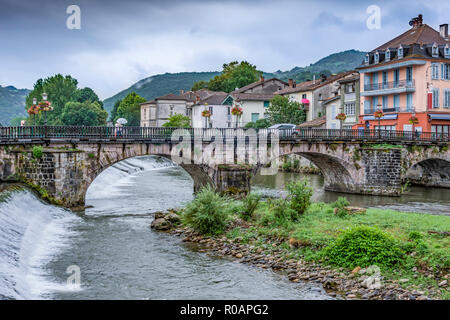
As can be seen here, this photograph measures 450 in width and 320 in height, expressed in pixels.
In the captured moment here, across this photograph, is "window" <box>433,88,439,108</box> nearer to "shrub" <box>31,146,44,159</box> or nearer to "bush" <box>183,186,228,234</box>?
"bush" <box>183,186,228,234</box>

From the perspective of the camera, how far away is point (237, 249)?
23219mm

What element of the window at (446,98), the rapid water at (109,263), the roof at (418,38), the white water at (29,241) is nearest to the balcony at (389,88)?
the window at (446,98)

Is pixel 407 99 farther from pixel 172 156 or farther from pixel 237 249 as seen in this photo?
pixel 237 249

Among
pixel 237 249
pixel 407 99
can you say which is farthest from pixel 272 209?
pixel 407 99

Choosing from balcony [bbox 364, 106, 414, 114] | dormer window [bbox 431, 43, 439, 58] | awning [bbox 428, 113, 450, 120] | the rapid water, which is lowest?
the rapid water

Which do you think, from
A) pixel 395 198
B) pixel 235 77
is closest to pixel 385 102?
pixel 395 198

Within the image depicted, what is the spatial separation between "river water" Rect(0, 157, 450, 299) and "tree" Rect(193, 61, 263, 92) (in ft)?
247

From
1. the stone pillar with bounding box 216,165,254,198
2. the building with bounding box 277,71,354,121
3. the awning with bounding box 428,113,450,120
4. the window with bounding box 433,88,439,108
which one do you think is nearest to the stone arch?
the awning with bounding box 428,113,450,120

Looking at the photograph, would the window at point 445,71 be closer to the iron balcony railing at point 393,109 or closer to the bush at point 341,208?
the iron balcony railing at point 393,109

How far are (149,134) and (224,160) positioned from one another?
6165 millimetres

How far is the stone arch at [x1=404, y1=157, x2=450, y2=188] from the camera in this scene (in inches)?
1988

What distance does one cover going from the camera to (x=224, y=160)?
129 feet

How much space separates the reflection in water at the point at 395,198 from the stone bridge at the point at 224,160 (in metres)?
1.75

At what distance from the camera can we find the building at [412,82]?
173 feet
